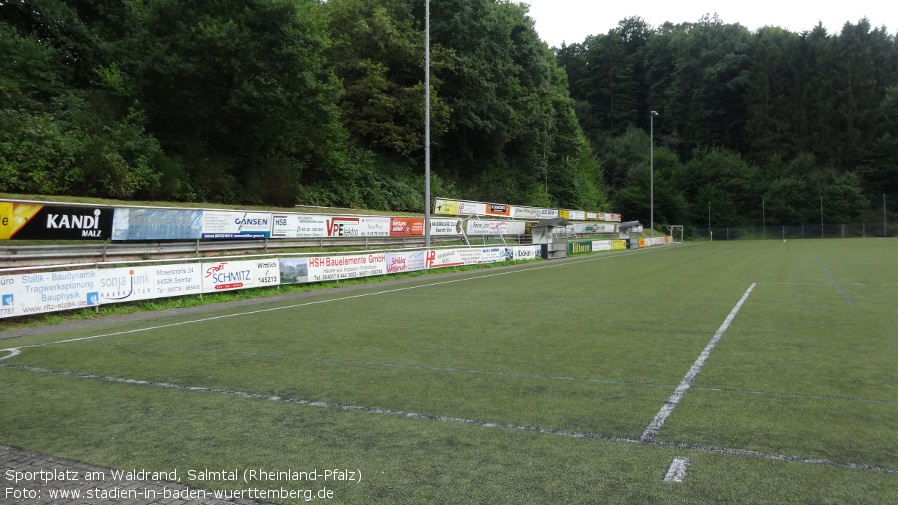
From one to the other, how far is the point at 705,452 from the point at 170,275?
1421 cm

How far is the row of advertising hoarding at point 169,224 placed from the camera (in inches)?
601

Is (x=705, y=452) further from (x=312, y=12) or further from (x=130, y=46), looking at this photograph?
(x=312, y=12)

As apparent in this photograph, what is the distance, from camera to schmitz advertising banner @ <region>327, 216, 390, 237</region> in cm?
2620

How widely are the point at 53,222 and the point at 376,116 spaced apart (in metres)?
29.1

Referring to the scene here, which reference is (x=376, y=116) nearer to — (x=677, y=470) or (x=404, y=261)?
(x=404, y=261)

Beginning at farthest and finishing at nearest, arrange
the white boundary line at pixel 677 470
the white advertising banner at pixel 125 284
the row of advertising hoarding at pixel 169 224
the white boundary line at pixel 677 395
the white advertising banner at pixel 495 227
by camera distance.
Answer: the white advertising banner at pixel 495 227
the row of advertising hoarding at pixel 169 224
the white advertising banner at pixel 125 284
the white boundary line at pixel 677 395
the white boundary line at pixel 677 470

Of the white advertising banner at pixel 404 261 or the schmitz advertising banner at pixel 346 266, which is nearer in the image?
the schmitz advertising banner at pixel 346 266

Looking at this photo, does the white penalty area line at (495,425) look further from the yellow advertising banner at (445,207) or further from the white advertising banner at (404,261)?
the yellow advertising banner at (445,207)

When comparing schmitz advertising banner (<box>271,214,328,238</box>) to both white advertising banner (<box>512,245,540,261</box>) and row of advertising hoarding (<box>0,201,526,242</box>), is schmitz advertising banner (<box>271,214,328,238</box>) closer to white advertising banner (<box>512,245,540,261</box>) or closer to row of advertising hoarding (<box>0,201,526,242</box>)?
row of advertising hoarding (<box>0,201,526,242</box>)

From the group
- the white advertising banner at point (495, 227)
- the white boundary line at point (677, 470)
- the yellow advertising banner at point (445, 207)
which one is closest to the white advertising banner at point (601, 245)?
the white advertising banner at point (495, 227)

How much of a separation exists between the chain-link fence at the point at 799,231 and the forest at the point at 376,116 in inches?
104

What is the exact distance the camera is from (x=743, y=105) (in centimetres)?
10156

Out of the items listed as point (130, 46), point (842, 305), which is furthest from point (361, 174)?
point (842, 305)

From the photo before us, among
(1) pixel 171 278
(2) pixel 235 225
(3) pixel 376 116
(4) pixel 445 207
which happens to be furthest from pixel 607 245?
(1) pixel 171 278
